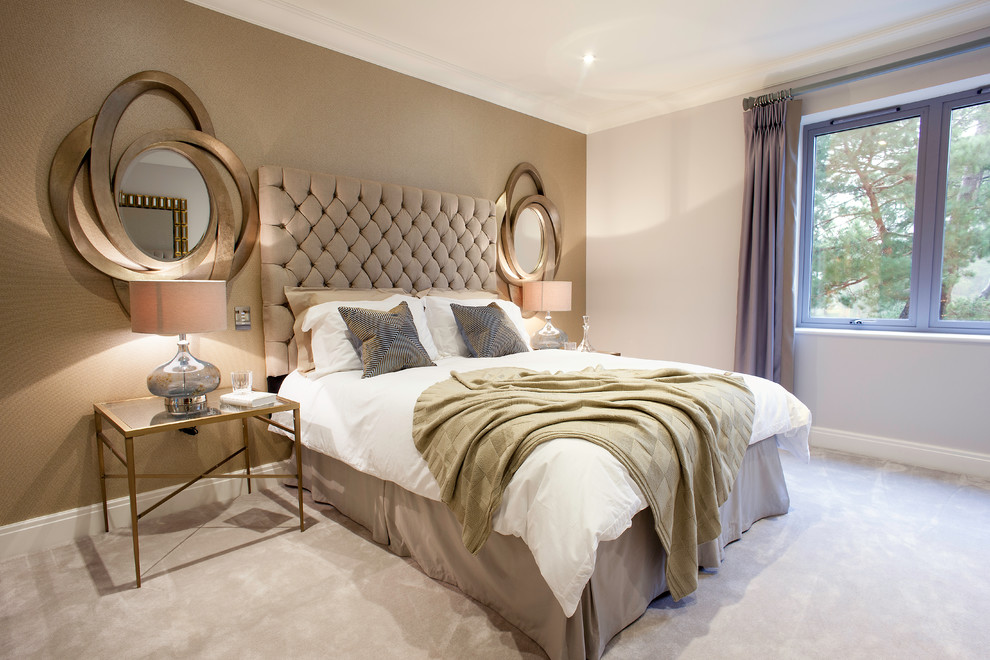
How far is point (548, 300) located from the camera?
4488 millimetres

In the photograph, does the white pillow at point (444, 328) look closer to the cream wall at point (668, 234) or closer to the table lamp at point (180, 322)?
the table lamp at point (180, 322)

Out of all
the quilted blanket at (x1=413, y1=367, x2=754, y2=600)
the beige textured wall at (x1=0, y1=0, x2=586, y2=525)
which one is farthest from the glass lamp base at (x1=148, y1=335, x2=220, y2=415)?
the quilted blanket at (x1=413, y1=367, x2=754, y2=600)

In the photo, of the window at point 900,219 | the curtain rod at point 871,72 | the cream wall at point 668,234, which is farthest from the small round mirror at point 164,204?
the window at point 900,219

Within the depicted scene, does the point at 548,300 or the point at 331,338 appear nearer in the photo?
the point at 331,338

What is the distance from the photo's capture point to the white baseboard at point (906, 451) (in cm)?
335

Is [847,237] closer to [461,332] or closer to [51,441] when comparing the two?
[461,332]

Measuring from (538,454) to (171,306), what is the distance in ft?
5.61

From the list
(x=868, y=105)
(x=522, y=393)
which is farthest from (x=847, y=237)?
(x=522, y=393)

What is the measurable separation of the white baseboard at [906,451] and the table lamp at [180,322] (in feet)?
12.9

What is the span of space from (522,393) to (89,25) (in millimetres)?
2580

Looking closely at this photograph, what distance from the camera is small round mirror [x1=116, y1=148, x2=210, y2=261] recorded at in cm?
268

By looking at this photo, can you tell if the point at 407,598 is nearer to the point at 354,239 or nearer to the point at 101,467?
the point at 101,467

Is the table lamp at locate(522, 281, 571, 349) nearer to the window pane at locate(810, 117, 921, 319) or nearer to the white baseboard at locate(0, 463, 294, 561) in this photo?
the window pane at locate(810, 117, 921, 319)

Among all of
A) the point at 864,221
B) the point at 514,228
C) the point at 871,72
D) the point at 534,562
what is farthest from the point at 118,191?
the point at 864,221
